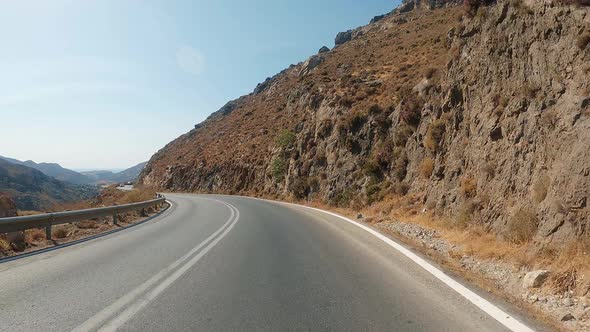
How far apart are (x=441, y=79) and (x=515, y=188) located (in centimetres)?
1099

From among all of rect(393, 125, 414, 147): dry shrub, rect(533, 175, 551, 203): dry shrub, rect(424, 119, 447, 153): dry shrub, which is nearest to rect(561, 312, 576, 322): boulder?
rect(533, 175, 551, 203): dry shrub

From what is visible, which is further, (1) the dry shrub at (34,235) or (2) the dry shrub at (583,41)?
(1) the dry shrub at (34,235)

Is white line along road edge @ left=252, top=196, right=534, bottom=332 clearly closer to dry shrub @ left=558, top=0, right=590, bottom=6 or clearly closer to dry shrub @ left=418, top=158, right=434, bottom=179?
dry shrub @ left=558, top=0, right=590, bottom=6

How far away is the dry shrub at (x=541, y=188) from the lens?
862 cm

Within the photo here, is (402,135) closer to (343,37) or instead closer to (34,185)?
(343,37)

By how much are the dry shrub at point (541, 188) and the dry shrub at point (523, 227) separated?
1.01 feet

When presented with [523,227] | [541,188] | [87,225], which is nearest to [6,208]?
[87,225]

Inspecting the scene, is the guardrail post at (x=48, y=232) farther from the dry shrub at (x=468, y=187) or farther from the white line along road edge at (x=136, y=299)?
the dry shrub at (x=468, y=187)

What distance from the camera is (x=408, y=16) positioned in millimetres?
79312

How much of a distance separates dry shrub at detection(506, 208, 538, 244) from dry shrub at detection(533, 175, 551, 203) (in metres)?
0.31

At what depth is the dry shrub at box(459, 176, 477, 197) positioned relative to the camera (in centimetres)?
1255

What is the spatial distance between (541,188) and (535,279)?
128 inches

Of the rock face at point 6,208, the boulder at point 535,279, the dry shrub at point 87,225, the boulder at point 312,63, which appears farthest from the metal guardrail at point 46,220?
the boulder at point 312,63

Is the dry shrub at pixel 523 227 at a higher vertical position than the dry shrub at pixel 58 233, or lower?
higher
